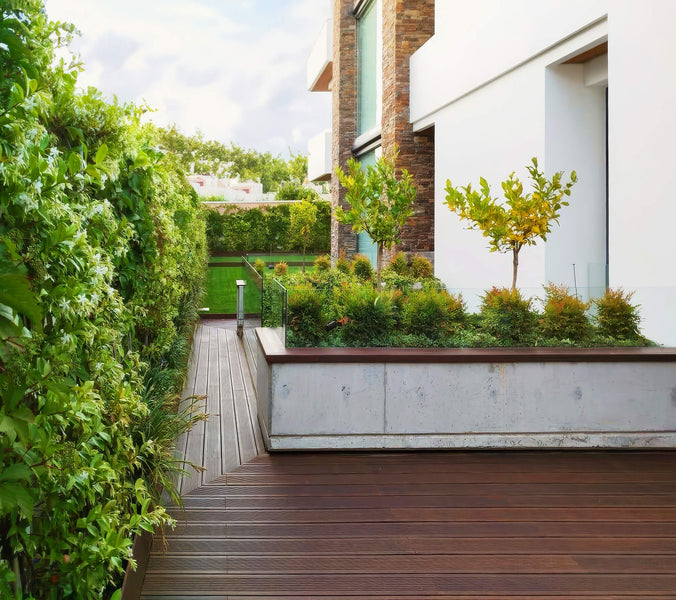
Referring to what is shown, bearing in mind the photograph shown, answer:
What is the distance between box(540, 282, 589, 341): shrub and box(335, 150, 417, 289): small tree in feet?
14.1

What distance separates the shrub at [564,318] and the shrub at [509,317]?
0.14 m

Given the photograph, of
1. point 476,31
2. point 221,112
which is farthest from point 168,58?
point 476,31

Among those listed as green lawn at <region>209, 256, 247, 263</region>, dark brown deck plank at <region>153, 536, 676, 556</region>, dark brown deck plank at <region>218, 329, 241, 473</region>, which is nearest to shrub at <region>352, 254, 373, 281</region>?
dark brown deck plank at <region>218, 329, 241, 473</region>

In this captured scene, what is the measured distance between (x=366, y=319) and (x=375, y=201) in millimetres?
5184

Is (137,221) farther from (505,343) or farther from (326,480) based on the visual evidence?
(505,343)

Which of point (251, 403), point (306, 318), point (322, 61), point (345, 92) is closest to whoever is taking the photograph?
point (306, 318)

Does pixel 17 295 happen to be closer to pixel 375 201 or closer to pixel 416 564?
pixel 416 564

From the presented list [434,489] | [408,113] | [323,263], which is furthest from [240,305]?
[434,489]

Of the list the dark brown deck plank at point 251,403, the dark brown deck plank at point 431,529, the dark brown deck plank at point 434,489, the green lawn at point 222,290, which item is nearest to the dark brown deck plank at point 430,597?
the dark brown deck plank at point 431,529

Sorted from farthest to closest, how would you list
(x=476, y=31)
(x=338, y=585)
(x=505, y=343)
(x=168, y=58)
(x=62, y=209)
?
(x=168, y=58) < (x=476, y=31) < (x=505, y=343) < (x=338, y=585) < (x=62, y=209)

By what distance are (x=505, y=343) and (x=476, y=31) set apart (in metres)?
7.34

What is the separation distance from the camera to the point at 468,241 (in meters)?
12.7

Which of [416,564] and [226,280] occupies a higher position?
[226,280]

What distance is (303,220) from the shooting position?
90.9ft
